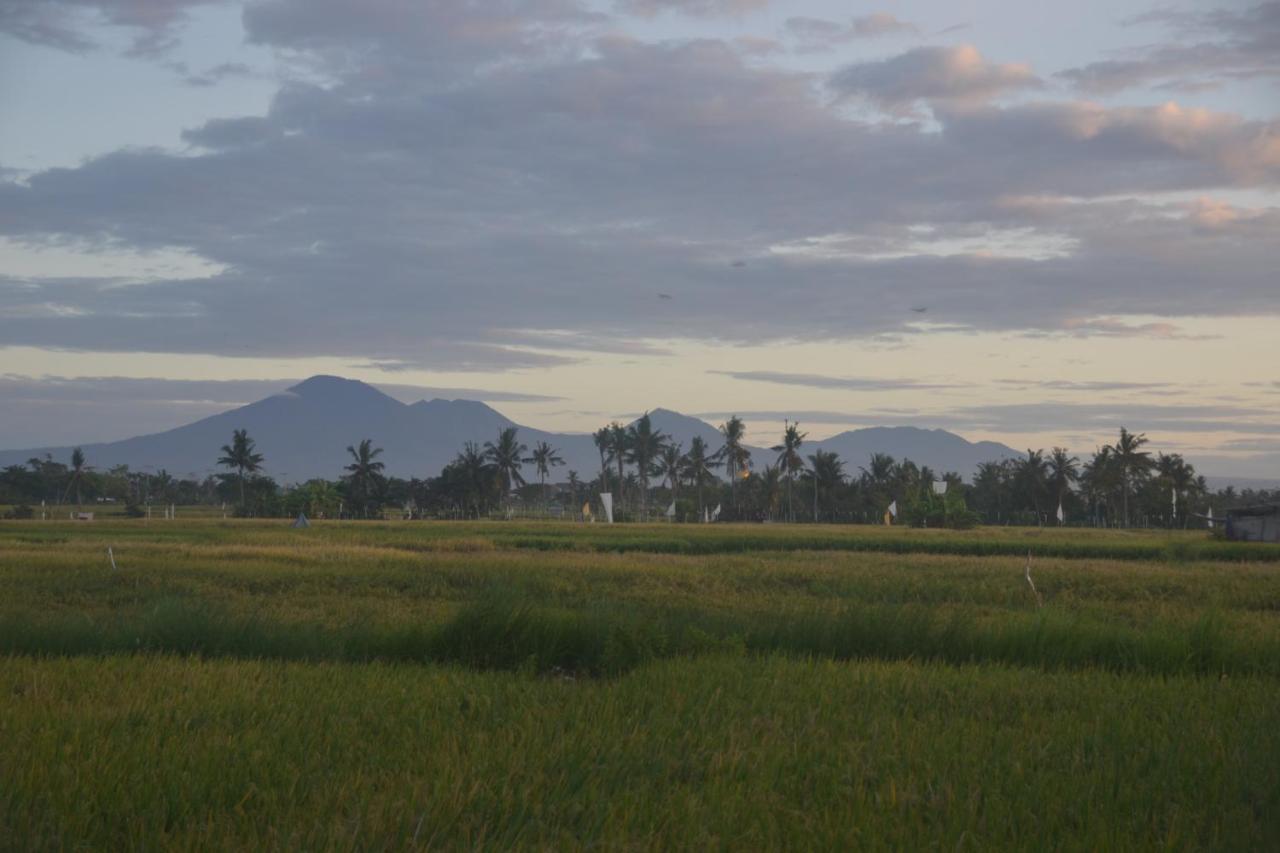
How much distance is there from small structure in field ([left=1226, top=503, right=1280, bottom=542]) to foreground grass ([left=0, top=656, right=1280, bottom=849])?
130 ft

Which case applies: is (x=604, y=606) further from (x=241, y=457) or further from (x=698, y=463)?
(x=698, y=463)

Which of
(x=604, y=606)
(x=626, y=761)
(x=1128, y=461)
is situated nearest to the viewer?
(x=626, y=761)

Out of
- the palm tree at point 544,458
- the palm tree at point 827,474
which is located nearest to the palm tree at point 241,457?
the palm tree at point 544,458

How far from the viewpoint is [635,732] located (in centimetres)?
622

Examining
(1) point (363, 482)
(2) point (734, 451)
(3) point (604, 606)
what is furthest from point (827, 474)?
(3) point (604, 606)

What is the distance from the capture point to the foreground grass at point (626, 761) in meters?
4.47

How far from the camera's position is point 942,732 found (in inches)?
258

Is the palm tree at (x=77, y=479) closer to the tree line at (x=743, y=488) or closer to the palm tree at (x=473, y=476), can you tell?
the tree line at (x=743, y=488)

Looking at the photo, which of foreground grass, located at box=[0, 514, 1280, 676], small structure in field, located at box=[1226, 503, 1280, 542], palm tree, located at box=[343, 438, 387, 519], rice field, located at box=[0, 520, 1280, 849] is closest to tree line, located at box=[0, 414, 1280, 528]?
palm tree, located at box=[343, 438, 387, 519]

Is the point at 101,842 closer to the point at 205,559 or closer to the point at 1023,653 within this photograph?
the point at 1023,653

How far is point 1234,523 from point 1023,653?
3907cm

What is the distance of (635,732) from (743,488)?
10495cm

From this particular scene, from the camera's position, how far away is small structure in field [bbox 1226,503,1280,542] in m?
42.7

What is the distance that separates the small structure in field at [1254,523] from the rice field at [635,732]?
105 ft
